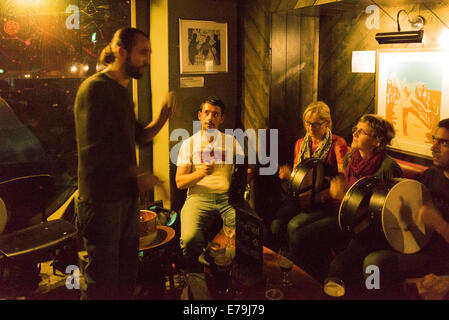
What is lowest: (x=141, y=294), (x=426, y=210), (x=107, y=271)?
(x=141, y=294)

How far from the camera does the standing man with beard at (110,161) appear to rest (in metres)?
2.15

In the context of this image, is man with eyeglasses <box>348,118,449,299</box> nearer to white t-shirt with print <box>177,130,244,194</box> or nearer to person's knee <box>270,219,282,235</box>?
person's knee <box>270,219,282,235</box>

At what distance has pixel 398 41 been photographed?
351cm

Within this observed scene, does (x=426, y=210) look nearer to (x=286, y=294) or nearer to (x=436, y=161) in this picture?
(x=436, y=161)

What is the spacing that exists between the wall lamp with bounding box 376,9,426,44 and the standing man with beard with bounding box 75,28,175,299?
217 cm

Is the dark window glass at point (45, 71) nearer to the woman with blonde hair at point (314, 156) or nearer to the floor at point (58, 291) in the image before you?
the floor at point (58, 291)

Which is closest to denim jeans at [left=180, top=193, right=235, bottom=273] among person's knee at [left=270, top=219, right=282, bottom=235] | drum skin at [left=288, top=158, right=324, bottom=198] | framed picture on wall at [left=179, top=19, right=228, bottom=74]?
person's knee at [left=270, top=219, right=282, bottom=235]

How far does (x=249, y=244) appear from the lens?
7.64 ft

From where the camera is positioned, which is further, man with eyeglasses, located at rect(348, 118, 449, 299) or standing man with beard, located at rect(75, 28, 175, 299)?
man with eyeglasses, located at rect(348, 118, 449, 299)

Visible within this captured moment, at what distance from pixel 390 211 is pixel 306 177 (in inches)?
36.3

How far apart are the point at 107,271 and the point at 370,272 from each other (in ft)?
5.45

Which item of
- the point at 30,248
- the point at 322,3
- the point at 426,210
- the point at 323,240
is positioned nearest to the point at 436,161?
the point at 426,210

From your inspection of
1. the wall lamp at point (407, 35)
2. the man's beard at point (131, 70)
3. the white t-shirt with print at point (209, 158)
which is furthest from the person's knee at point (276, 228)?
the man's beard at point (131, 70)

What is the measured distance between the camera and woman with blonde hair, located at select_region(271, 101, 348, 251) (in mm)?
3562
